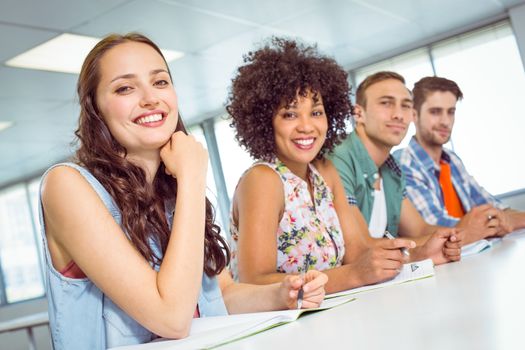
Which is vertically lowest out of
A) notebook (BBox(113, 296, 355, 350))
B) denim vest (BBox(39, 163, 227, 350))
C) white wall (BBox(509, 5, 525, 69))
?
notebook (BBox(113, 296, 355, 350))

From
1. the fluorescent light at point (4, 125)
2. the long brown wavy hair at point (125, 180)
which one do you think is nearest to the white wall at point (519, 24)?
the fluorescent light at point (4, 125)

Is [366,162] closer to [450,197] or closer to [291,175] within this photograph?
[291,175]

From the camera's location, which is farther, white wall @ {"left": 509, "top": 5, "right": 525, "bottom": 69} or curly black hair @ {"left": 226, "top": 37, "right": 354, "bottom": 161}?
white wall @ {"left": 509, "top": 5, "right": 525, "bottom": 69}

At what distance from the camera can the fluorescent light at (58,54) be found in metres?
4.75

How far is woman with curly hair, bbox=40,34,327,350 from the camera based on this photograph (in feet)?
3.34

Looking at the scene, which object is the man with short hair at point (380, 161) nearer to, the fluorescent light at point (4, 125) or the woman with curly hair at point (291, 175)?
the woman with curly hair at point (291, 175)

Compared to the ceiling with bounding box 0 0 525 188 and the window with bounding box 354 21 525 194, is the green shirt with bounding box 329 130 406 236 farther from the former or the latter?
the window with bounding box 354 21 525 194

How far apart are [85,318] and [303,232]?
0.83 m

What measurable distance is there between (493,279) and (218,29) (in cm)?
463

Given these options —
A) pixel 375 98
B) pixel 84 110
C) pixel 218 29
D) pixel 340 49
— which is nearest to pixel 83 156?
pixel 84 110

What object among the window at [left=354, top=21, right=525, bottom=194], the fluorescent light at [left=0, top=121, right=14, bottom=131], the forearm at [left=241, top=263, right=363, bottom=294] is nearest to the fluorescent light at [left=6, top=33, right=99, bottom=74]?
the fluorescent light at [left=0, top=121, right=14, bottom=131]

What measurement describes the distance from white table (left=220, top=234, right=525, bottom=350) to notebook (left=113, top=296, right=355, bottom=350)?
16mm

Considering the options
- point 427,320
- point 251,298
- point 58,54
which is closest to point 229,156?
point 58,54

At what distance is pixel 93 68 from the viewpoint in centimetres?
130
